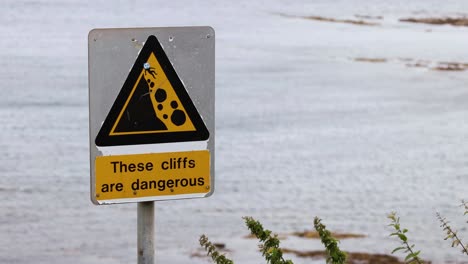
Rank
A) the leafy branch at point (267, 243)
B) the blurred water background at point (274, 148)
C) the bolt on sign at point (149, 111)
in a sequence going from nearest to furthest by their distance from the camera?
the bolt on sign at point (149, 111) → the leafy branch at point (267, 243) → the blurred water background at point (274, 148)

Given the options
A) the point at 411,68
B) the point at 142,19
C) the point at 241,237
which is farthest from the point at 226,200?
the point at 142,19

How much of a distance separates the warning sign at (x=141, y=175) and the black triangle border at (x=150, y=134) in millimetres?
51

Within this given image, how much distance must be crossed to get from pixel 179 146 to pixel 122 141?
7.7 inches

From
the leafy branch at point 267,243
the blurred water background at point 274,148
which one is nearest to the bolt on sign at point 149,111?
the leafy branch at point 267,243

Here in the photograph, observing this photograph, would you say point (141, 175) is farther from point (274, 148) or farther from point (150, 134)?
point (274, 148)

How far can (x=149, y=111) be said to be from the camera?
13.3 feet

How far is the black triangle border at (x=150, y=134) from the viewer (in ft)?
13.2

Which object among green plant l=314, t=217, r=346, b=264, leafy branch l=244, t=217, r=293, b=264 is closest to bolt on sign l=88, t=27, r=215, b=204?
leafy branch l=244, t=217, r=293, b=264

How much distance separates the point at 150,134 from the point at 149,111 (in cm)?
8

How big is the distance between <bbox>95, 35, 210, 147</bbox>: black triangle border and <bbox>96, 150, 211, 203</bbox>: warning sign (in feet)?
0.17

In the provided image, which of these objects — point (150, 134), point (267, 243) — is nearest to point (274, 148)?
point (267, 243)

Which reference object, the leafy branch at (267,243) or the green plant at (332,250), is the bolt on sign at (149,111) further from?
the green plant at (332,250)

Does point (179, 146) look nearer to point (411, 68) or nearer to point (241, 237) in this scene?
point (241, 237)

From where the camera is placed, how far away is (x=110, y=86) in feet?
13.1
